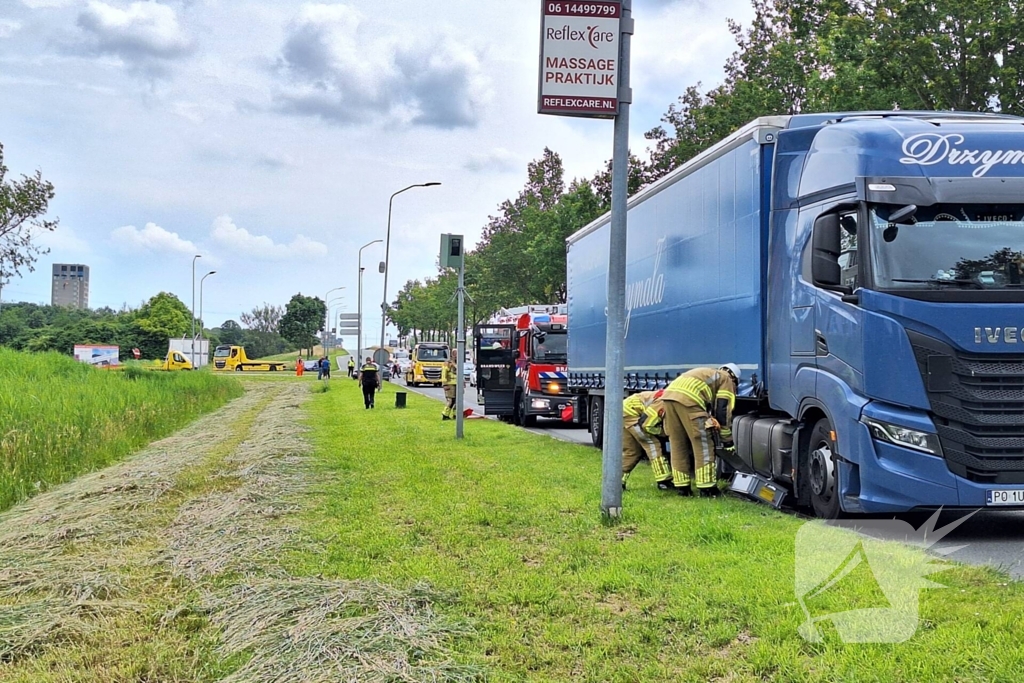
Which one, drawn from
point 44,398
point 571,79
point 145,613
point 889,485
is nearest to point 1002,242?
point 889,485

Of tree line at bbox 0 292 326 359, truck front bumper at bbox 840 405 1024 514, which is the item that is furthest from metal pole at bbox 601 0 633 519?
tree line at bbox 0 292 326 359

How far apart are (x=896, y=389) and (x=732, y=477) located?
3.15 m

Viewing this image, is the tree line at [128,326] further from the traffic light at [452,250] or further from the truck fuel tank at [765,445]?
the truck fuel tank at [765,445]

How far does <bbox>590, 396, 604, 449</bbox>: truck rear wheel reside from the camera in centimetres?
1560

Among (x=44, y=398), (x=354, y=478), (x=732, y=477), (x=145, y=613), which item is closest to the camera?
(x=145, y=613)

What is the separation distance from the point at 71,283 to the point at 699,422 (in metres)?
167

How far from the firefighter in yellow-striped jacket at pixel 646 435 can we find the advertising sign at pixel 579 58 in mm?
3383

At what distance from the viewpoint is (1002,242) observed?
695 cm

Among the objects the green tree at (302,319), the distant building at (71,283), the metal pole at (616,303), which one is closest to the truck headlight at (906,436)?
the metal pole at (616,303)

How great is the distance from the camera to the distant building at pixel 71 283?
152 m

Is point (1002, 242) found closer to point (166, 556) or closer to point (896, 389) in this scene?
point (896, 389)

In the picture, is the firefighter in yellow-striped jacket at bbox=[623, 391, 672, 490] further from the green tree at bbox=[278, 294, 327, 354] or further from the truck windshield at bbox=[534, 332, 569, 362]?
the green tree at bbox=[278, 294, 327, 354]

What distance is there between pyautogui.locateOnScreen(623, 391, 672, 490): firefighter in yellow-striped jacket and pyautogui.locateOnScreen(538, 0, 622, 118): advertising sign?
3.38 meters

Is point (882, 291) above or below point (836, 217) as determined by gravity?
below
